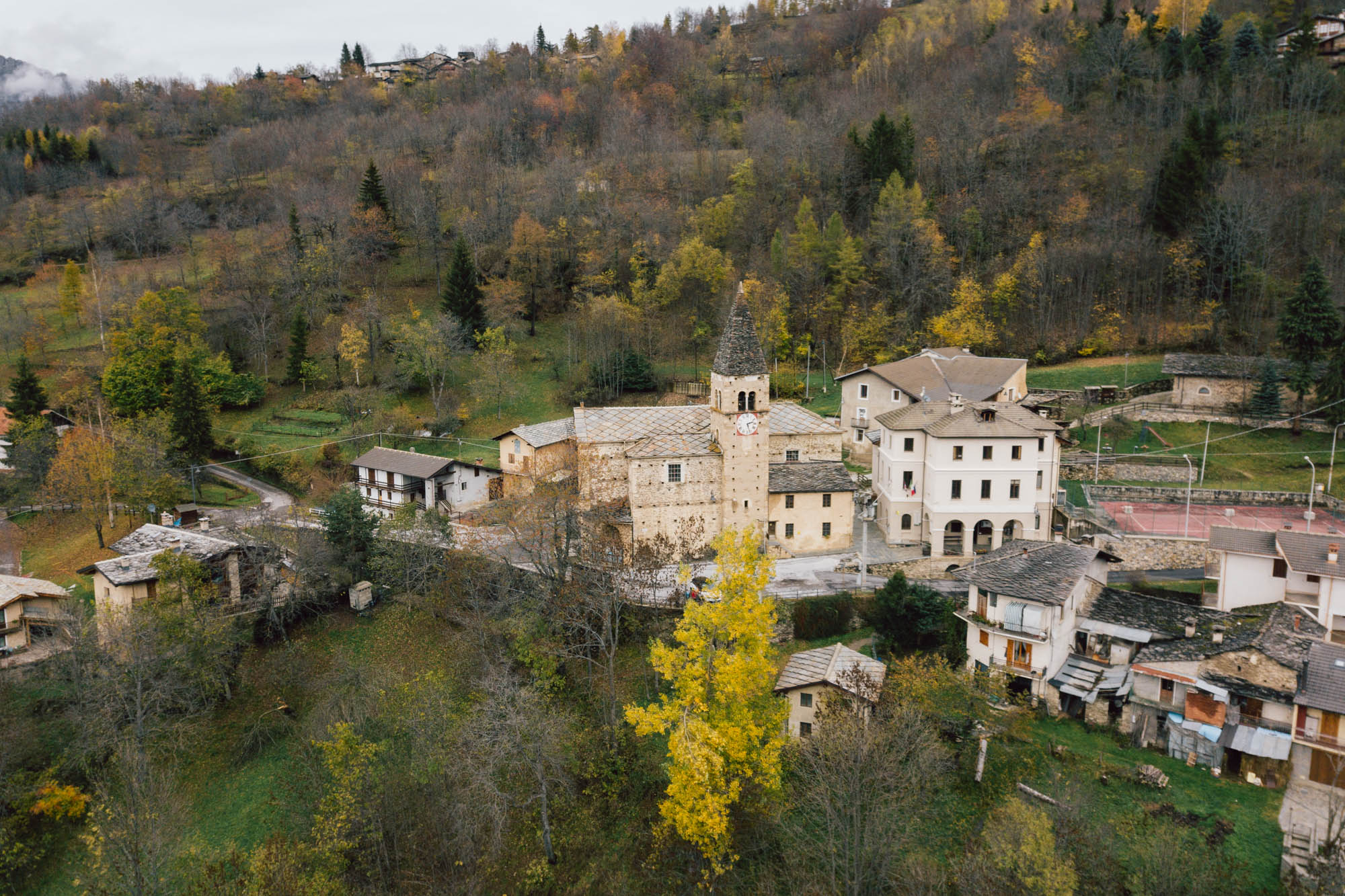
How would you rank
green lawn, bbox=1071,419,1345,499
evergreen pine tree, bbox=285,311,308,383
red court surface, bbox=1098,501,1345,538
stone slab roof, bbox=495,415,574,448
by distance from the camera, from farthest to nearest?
evergreen pine tree, bbox=285,311,308,383 → stone slab roof, bbox=495,415,574,448 → green lawn, bbox=1071,419,1345,499 → red court surface, bbox=1098,501,1345,538

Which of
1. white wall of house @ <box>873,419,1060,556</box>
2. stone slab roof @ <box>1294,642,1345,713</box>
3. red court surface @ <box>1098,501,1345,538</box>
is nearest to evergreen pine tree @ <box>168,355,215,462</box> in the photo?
white wall of house @ <box>873,419,1060,556</box>

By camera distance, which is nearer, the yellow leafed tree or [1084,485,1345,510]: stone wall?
the yellow leafed tree

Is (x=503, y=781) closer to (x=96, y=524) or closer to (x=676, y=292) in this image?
(x=96, y=524)

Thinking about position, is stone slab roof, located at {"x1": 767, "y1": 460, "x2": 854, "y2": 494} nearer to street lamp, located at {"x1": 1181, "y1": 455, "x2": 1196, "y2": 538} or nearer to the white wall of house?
the white wall of house

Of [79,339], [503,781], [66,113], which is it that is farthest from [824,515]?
[66,113]

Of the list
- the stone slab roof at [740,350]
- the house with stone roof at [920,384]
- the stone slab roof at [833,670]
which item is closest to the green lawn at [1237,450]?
the house with stone roof at [920,384]

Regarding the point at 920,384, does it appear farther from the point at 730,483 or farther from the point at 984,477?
the point at 730,483
